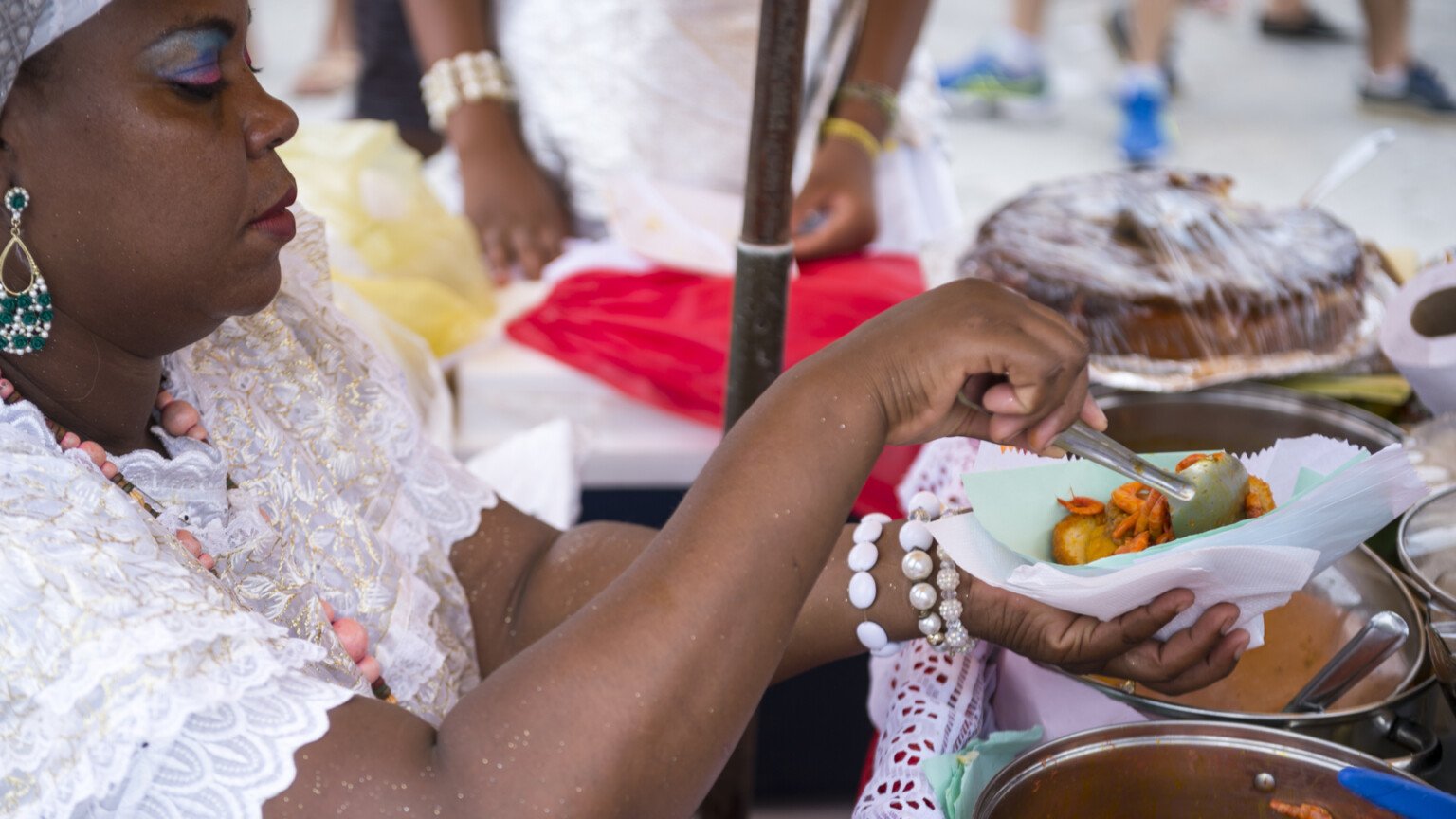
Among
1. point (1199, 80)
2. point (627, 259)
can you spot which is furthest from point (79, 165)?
point (1199, 80)

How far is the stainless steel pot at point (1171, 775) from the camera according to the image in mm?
817

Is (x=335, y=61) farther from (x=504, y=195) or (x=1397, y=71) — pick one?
(x=1397, y=71)

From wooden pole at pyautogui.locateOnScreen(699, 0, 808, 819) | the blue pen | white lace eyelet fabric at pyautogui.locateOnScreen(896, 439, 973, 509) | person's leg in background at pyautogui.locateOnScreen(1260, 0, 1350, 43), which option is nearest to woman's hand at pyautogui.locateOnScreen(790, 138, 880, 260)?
white lace eyelet fabric at pyautogui.locateOnScreen(896, 439, 973, 509)

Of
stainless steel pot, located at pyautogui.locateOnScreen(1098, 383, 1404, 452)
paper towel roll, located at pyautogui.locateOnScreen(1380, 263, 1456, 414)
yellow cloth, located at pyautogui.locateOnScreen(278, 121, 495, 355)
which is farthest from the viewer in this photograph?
yellow cloth, located at pyautogui.locateOnScreen(278, 121, 495, 355)

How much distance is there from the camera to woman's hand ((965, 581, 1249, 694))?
3.06ft

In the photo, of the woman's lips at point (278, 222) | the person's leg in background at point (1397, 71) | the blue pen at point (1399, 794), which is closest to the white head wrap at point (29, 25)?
the woman's lips at point (278, 222)

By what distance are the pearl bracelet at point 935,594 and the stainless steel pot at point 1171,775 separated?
0.20 metres

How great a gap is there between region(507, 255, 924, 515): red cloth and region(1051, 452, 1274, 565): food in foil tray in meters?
0.66

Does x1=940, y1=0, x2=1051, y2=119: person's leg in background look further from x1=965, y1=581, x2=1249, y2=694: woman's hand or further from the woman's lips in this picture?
the woman's lips

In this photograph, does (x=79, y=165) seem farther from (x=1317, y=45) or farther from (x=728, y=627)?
(x=1317, y=45)

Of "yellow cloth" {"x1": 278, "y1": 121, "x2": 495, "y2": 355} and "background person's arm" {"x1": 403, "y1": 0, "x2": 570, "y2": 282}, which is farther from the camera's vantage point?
"background person's arm" {"x1": 403, "y1": 0, "x2": 570, "y2": 282}

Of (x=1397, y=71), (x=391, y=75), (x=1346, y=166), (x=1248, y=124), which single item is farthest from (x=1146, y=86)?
(x=1346, y=166)

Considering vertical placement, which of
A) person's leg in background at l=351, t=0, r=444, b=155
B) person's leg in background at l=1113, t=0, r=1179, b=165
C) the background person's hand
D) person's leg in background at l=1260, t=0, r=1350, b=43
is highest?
the background person's hand

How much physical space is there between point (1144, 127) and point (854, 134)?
2854mm
